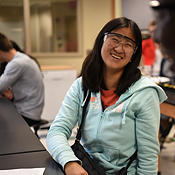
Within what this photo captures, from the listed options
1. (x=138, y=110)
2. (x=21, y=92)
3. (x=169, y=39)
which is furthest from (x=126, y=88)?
(x=169, y=39)

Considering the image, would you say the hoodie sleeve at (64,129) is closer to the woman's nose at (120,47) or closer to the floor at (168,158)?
the woman's nose at (120,47)

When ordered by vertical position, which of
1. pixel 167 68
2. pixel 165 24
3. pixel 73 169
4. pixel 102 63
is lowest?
pixel 73 169

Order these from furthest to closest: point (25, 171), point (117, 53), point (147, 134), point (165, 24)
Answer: point (165, 24)
point (117, 53)
point (147, 134)
point (25, 171)

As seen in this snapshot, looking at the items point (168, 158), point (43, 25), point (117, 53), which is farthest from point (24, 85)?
point (43, 25)

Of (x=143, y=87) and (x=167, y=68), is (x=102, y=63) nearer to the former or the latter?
(x=143, y=87)

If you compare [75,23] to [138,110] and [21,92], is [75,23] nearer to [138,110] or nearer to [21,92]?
[21,92]

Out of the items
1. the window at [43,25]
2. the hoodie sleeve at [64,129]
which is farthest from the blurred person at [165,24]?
the hoodie sleeve at [64,129]

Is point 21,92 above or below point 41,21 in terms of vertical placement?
below

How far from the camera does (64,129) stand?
1.17m

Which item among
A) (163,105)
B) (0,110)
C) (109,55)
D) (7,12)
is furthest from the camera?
(7,12)

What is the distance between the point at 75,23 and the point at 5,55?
2504mm

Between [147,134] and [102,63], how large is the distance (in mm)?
453

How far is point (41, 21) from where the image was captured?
4566 millimetres

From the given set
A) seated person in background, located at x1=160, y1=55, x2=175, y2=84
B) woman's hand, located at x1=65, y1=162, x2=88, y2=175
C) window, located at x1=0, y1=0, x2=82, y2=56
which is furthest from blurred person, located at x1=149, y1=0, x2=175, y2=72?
woman's hand, located at x1=65, y1=162, x2=88, y2=175
